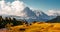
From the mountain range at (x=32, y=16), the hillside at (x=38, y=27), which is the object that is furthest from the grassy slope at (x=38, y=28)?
the mountain range at (x=32, y=16)

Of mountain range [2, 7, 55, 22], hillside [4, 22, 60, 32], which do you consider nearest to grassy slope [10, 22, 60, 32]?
hillside [4, 22, 60, 32]

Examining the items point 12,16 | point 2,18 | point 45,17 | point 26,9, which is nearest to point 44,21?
point 45,17

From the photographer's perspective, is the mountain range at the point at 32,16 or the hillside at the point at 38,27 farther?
the mountain range at the point at 32,16

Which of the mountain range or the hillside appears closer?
the hillside

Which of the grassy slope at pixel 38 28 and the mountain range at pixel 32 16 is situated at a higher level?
the mountain range at pixel 32 16

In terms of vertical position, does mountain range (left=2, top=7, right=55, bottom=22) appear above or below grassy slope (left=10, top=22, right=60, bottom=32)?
above

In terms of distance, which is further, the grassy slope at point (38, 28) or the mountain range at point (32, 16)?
the mountain range at point (32, 16)

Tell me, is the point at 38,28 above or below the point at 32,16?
below

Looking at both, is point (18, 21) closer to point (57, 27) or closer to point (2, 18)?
point (2, 18)

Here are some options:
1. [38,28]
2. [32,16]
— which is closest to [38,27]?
[38,28]

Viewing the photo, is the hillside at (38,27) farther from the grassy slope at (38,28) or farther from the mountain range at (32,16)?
the mountain range at (32,16)

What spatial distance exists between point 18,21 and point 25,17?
0.46m

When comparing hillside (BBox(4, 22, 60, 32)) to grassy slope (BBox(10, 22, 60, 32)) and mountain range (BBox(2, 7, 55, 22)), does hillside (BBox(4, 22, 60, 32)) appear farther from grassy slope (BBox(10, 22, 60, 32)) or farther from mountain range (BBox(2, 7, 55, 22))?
mountain range (BBox(2, 7, 55, 22))

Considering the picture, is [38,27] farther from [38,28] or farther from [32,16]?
[32,16]
